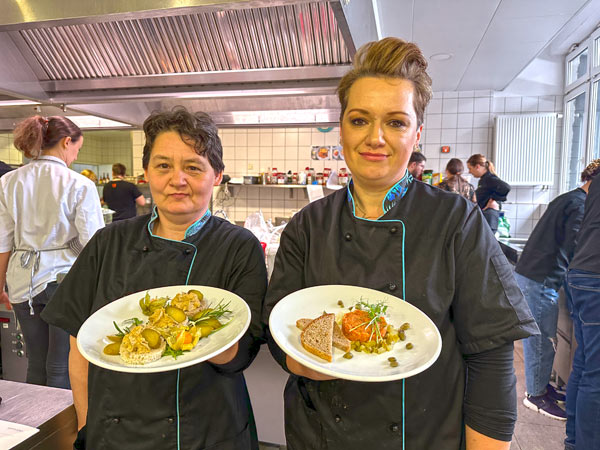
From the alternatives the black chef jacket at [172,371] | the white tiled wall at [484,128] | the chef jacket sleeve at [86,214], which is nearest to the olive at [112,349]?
the black chef jacket at [172,371]

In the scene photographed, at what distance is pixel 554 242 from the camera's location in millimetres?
2365

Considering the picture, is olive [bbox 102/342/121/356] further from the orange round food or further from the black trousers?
the black trousers

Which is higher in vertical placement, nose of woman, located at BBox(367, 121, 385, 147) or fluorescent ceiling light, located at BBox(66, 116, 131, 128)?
fluorescent ceiling light, located at BBox(66, 116, 131, 128)

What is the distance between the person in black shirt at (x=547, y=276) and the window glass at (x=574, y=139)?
3132 mm

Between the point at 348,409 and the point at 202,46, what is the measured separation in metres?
1.85

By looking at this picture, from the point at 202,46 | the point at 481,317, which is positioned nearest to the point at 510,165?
the point at 202,46

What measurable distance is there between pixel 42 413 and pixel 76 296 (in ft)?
1.08

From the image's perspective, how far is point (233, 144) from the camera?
5910 mm

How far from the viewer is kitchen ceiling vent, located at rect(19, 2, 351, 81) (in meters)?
1.77

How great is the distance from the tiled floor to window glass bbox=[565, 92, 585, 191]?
3628mm

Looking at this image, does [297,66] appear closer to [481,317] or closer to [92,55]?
[92,55]

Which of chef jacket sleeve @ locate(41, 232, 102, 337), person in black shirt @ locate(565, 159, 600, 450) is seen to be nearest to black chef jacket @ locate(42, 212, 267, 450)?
chef jacket sleeve @ locate(41, 232, 102, 337)

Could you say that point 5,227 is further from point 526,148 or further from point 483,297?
point 526,148

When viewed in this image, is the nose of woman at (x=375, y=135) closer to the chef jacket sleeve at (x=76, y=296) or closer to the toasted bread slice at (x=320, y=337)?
the toasted bread slice at (x=320, y=337)
